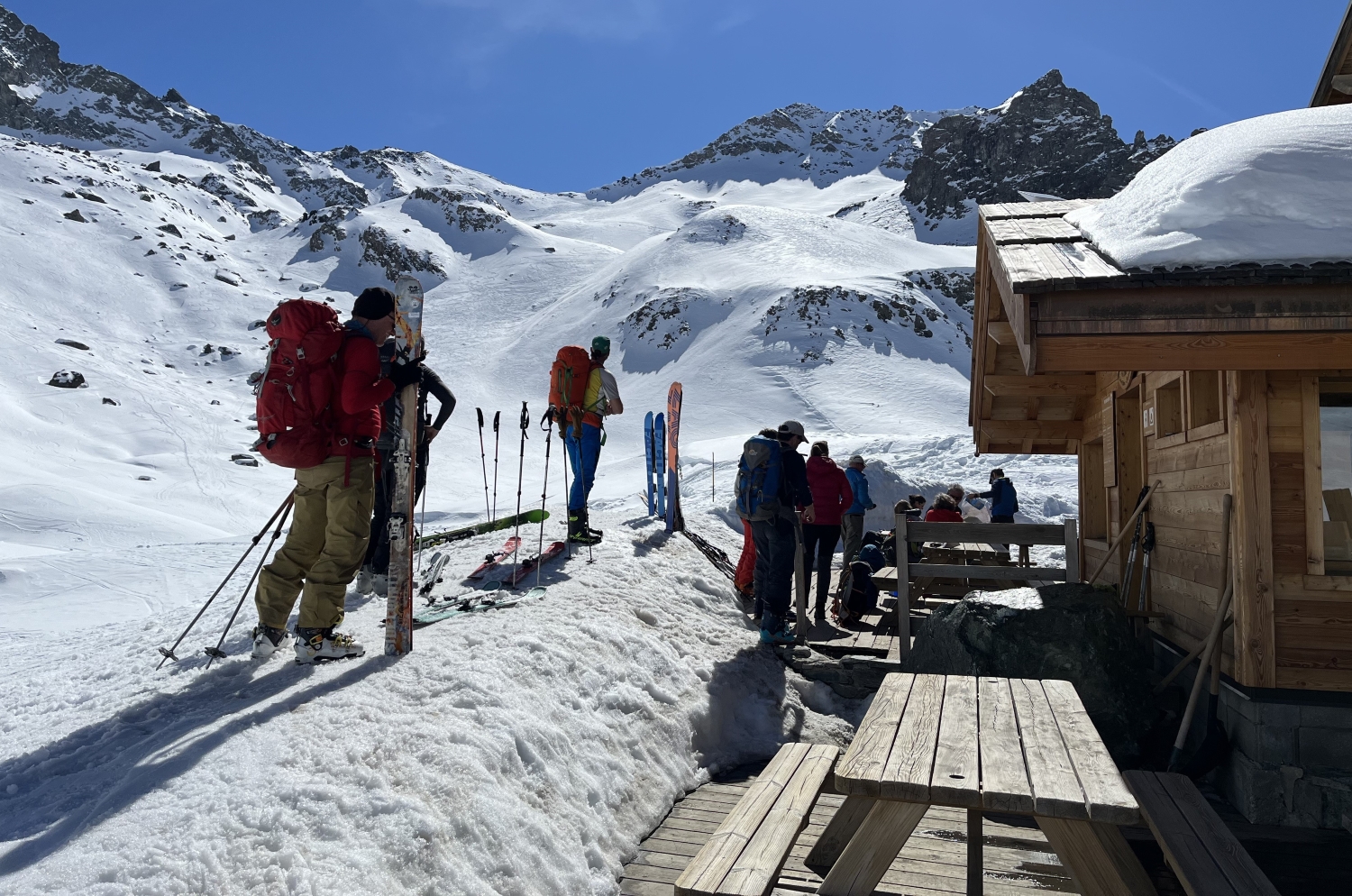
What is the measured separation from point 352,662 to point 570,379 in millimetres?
4358

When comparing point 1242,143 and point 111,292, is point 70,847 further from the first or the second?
point 111,292

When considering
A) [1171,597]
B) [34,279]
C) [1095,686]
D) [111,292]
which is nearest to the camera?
[1095,686]

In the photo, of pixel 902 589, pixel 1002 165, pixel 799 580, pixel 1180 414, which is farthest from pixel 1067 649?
pixel 1002 165

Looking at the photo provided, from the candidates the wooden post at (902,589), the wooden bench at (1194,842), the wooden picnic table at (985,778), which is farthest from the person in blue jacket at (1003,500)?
the wooden picnic table at (985,778)

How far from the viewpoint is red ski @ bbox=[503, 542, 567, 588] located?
Result: 700 cm

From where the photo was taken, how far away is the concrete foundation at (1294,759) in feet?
14.4

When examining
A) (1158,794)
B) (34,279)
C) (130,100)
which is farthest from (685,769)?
(130,100)

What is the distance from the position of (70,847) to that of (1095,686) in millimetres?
5546

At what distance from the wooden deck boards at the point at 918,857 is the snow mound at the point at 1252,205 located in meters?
3.06

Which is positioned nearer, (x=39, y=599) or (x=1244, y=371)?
(x=1244, y=371)

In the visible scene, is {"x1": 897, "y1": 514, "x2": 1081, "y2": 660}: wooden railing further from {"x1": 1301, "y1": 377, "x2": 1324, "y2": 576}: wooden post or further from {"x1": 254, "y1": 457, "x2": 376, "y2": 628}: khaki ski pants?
{"x1": 254, "y1": 457, "x2": 376, "y2": 628}: khaki ski pants

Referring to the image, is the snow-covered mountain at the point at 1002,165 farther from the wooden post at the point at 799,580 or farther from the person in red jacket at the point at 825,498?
the wooden post at the point at 799,580

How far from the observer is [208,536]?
14.3m

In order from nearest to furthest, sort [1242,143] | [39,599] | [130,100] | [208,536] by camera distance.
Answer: [1242,143], [39,599], [208,536], [130,100]
